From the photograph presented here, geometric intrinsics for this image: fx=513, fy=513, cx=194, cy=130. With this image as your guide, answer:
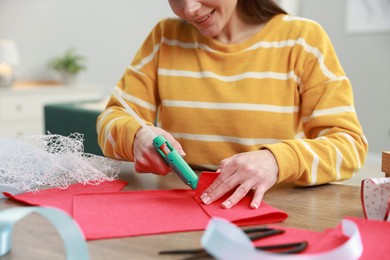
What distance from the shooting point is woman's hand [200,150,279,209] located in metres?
0.77

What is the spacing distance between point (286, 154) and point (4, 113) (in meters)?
3.32

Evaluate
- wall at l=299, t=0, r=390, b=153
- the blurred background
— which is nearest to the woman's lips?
wall at l=299, t=0, r=390, b=153

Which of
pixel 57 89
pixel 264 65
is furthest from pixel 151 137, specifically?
pixel 57 89

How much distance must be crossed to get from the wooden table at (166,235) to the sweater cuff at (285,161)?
3 centimetres

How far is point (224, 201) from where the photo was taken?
2.51 feet

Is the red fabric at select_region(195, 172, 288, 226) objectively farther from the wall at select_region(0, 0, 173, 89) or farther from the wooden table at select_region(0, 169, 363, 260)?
the wall at select_region(0, 0, 173, 89)

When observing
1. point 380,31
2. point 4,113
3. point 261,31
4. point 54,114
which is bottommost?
point 4,113

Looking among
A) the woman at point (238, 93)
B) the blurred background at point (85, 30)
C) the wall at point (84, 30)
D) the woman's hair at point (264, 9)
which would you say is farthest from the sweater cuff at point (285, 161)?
the wall at point (84, 30)

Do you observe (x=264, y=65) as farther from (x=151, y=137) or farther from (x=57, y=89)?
(x=57, y=89)

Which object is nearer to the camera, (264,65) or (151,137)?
(151,137)

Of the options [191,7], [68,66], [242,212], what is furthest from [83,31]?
[242,212]

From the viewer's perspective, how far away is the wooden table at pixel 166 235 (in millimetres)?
574

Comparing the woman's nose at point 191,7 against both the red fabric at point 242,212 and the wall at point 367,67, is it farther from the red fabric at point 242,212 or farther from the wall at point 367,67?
the wall at point 367,67

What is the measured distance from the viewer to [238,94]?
1129 mm
